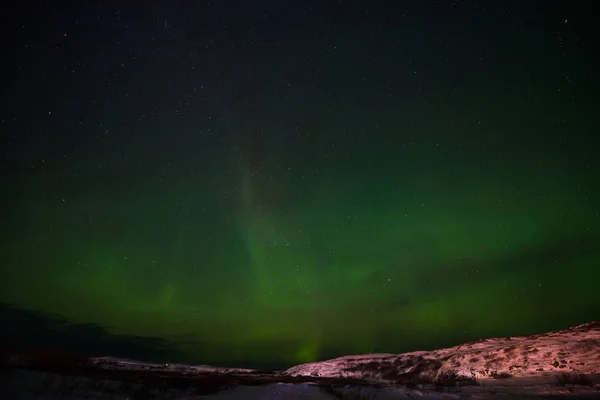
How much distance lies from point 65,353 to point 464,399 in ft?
107

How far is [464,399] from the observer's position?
11.9m

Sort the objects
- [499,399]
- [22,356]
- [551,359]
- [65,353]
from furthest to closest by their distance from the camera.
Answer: [65,353]
[551,359]
[22,356]
[499,399]

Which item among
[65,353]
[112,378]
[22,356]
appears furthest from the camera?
[65,353]

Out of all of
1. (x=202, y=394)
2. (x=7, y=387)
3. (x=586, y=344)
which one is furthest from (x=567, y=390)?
(x=7, y=387)

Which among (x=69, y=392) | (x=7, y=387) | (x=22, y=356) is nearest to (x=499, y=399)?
(x=69, y=392)

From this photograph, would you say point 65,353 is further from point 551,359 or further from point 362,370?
point 551,359

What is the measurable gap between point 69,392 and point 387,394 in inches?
449

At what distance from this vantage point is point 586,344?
26.0 metres

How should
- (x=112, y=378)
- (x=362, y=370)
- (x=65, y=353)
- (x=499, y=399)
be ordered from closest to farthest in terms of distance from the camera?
(x=499, y=399) < (x=112, y=378) < (x=65, y=353) < (x=362, y=370)

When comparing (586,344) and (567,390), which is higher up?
(586,344)

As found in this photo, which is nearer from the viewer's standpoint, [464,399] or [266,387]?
[464,399]

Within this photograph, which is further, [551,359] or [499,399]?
[551,359]

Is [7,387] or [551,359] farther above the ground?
[551,359]

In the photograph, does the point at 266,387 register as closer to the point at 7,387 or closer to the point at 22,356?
the point at 7,387
